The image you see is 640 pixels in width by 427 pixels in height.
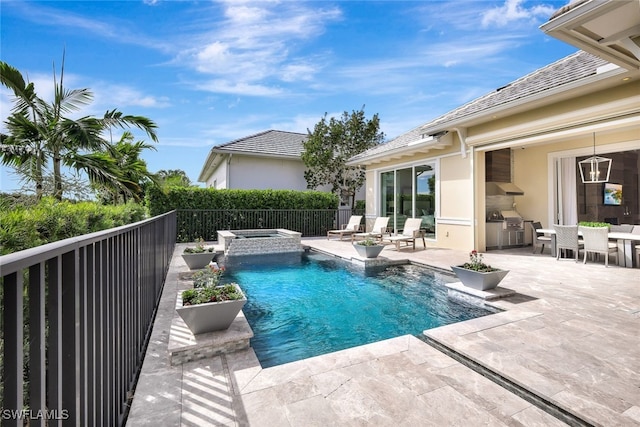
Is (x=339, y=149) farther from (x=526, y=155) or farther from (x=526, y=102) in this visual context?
(x=526, y=102)

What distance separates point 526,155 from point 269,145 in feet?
39.3

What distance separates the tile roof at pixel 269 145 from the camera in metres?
15.3

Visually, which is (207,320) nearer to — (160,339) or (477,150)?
(160,339)

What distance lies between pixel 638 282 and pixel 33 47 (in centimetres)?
1226

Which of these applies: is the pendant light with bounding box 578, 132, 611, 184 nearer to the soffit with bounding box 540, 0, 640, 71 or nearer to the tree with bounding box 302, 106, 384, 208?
the soffit with bounding box 540, 0, 640, 71

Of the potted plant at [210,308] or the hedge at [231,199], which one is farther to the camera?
the hedge at [231,199]

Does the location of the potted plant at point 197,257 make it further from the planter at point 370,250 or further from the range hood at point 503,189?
the range hood at point 503,189

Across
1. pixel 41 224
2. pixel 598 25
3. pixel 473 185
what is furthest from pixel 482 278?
pixel 41 224

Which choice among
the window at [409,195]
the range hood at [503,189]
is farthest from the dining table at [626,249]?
the window at [409,195]

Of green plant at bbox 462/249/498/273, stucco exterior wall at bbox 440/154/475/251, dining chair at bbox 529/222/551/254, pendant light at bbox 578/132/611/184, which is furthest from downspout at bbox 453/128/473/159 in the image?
green plant at bbox 462/249/498/273

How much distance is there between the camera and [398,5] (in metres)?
7.75

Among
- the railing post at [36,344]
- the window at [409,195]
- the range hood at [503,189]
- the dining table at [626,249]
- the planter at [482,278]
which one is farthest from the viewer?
the window at [409,195]

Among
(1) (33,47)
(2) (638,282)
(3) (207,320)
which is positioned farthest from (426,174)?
(1) (33,47)

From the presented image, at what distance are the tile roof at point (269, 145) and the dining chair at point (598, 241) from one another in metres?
12.8
